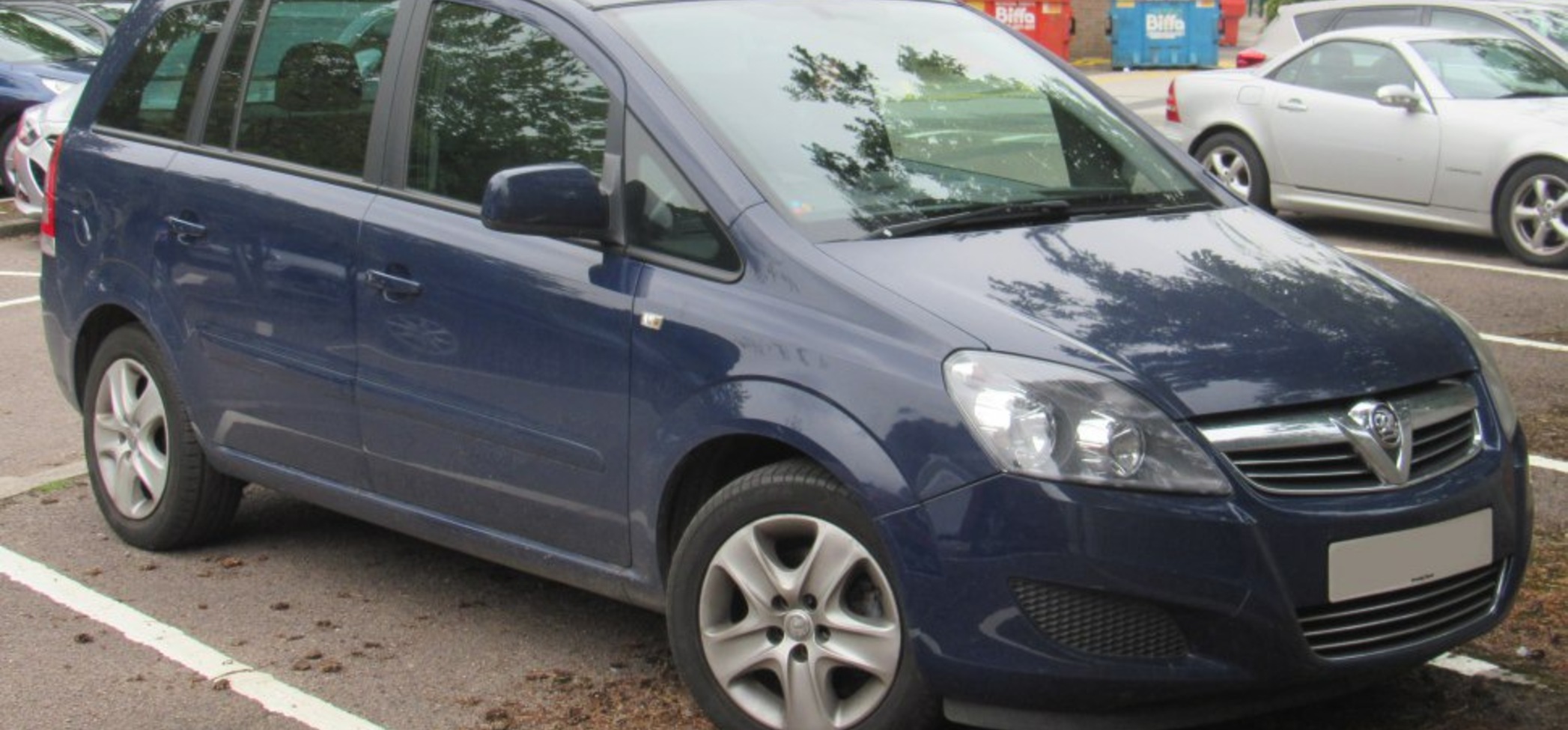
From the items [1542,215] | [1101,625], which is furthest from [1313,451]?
[1542,215]

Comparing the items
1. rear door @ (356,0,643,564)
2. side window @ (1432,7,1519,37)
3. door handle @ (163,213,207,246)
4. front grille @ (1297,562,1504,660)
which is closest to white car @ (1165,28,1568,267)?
side window @ (1432,7,1519,37)

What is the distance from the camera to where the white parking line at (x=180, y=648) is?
16.3 ft

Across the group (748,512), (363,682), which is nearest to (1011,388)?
(748,512)

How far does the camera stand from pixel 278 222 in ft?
18.5

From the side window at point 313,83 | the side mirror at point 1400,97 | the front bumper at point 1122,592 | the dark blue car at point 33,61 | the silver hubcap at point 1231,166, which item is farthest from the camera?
the dark blue car at point 33,61

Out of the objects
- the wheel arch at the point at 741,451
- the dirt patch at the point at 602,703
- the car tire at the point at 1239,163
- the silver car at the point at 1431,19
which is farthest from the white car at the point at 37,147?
the wheel arch at the point at 741,451

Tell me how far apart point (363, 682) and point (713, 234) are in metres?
1.42

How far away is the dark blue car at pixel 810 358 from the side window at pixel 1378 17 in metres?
9.92

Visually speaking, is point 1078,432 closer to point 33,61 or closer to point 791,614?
point 791,614

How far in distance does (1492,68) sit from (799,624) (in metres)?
9.72

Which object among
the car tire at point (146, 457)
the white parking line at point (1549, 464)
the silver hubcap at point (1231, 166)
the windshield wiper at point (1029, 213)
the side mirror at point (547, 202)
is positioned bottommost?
the silver hubcap at point (1231, 166)

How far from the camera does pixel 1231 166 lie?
46.5 feet

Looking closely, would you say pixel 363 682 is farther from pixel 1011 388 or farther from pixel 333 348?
pixel 1011 388

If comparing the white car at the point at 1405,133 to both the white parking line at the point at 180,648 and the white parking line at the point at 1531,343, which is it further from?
the white parking line at the point at 180,648
